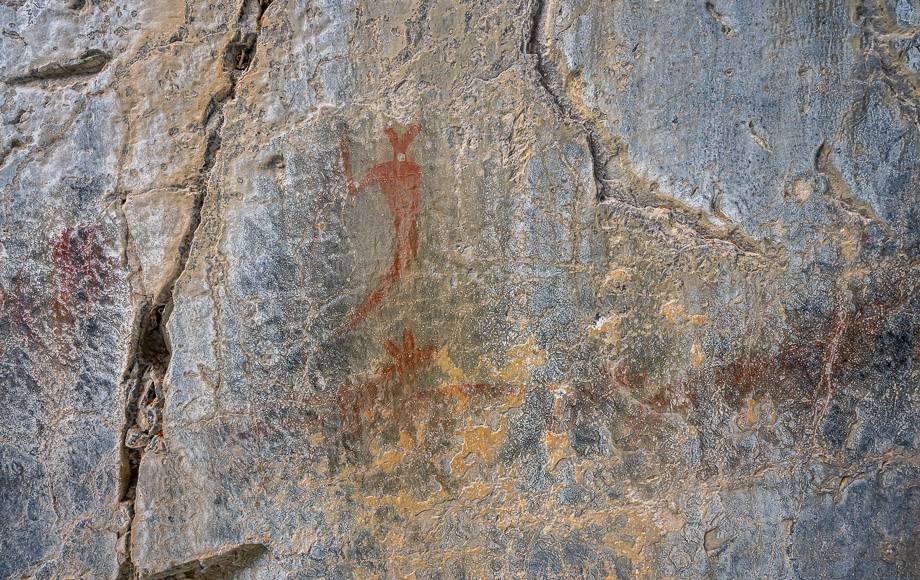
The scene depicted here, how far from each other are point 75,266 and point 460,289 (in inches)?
38.4

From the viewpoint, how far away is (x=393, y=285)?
1596 mm

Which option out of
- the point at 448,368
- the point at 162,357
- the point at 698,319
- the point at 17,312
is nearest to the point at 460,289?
the point at 448,368

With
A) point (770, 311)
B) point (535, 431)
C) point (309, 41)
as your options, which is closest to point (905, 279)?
point (770, 311)

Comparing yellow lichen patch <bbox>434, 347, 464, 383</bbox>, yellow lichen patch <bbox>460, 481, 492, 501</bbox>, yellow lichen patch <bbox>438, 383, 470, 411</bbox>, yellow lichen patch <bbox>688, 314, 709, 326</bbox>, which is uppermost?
yellow lichen patch <bbox>688, 314, 709, 326</bbox>

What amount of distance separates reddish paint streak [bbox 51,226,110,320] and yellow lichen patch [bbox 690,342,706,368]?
1.43 m

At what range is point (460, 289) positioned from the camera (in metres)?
1.58

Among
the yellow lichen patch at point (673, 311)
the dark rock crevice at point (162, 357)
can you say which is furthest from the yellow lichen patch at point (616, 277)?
the dark rock crevice at point (162, 357)

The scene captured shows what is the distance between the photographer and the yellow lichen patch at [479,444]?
5.19 feet

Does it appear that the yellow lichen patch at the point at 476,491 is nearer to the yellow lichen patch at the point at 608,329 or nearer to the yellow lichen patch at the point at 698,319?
the yellow lichen patch at the point at 608,329

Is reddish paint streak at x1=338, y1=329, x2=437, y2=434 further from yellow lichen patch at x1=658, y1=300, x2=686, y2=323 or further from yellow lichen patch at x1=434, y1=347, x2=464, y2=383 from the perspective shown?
yellow lichen patch at x1=658, y1=300, x2=686, y2=323

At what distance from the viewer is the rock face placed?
150cm

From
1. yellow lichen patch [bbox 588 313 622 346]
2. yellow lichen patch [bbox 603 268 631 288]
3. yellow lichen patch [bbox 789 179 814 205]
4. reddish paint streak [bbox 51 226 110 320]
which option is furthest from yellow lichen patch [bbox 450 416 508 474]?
reddish paint streak [bbox 51 226 110 320]

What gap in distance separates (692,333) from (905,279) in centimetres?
47

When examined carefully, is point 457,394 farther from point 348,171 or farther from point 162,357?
point 162,357
